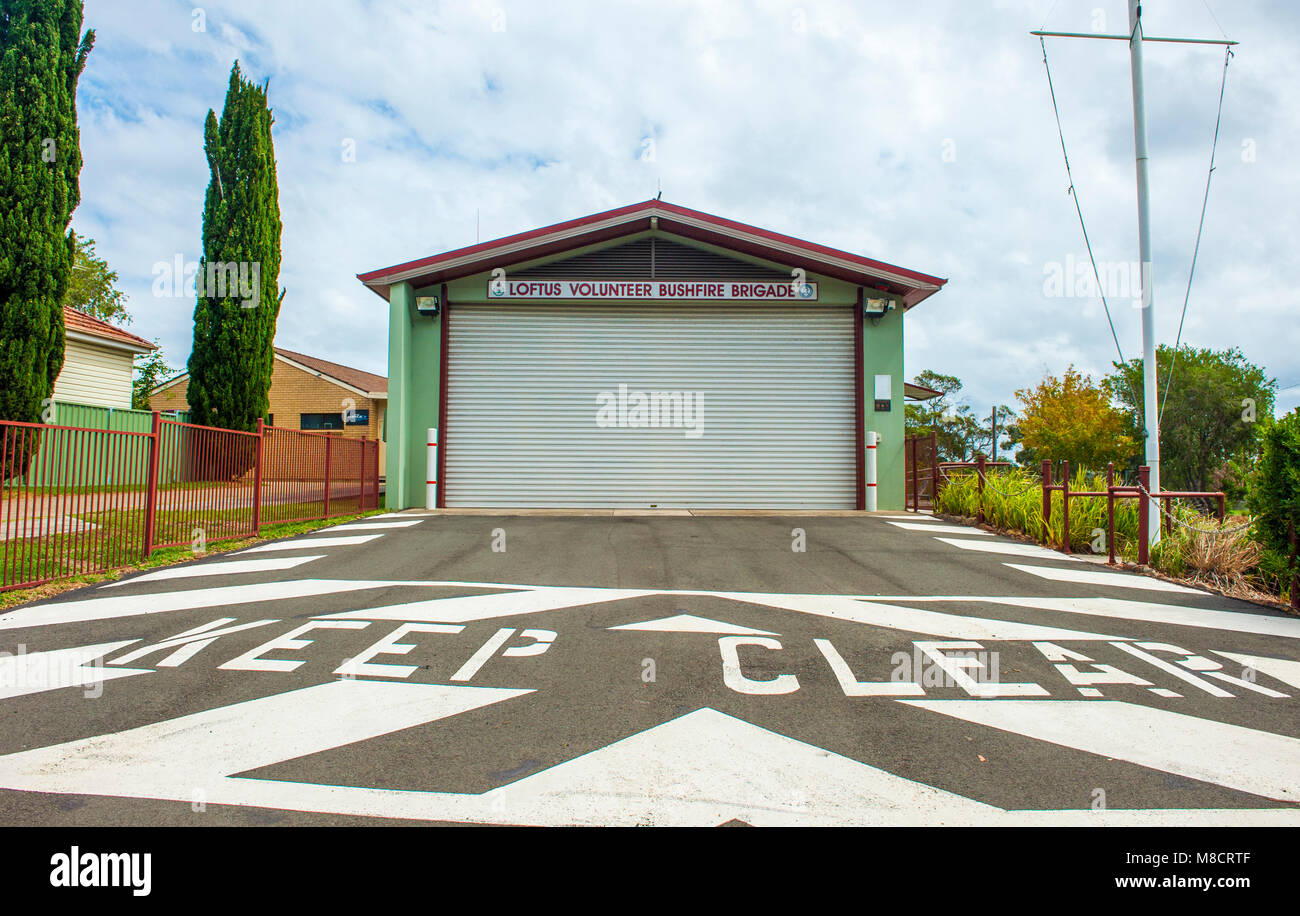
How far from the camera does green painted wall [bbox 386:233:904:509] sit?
553 inches

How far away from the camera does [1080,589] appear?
22.1 feet

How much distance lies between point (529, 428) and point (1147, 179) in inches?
422

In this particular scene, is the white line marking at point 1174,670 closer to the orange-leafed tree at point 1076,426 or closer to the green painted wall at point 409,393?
the green painted wall at point 409,393

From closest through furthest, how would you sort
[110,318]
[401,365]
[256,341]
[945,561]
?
[945,561] → [401,365] → [256,341] → [110,318]

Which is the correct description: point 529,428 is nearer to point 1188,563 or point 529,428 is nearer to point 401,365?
point 401,365

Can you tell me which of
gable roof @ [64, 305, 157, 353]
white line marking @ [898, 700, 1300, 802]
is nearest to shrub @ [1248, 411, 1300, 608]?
white line marking @ [898, 700, 1300, 802]

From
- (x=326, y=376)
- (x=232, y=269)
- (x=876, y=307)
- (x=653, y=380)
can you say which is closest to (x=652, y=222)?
(x=653, y=380)

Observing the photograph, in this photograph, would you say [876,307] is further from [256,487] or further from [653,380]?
[256,487]

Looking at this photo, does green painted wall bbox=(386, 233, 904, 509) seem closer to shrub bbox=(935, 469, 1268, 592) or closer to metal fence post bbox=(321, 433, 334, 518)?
shrub bbox=(935, 469, 1268, 592)

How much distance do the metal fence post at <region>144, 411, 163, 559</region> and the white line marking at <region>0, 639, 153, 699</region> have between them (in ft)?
12.3

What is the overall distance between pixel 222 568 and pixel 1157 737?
8.06 m

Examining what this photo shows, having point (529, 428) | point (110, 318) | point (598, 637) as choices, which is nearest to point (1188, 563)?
point (598, 637)

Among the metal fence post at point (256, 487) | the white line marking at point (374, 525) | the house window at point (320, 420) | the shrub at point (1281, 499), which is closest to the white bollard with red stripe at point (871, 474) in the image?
the shrub at point (1281, 499)

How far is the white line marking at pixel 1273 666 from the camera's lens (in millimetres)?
4242
